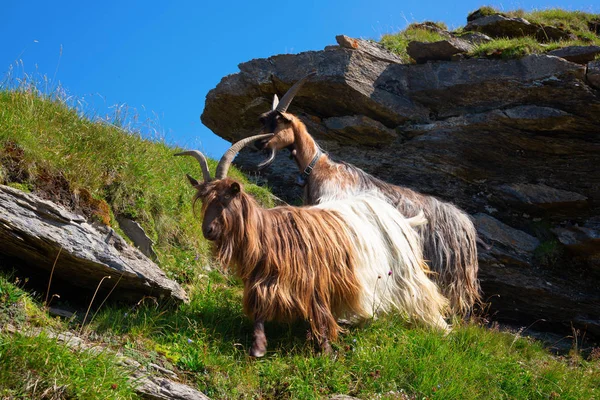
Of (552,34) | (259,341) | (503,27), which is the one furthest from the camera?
(503,27)

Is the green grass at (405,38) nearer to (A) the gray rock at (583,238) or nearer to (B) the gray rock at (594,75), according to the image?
(B) the gray rock at (594,75)

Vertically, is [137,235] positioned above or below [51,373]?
above

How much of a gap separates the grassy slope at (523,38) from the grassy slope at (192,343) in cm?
443

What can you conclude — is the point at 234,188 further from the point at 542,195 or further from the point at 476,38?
the point at 476,38

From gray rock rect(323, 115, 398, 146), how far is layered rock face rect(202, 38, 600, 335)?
2 centimetres

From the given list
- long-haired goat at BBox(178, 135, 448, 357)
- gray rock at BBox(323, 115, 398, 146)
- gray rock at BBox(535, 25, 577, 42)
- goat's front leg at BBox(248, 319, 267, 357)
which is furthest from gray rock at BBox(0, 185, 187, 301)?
gray rock at BBox(535, 25, 577, 42)

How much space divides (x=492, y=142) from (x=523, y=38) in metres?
1.87

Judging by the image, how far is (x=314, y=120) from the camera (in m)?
9.91

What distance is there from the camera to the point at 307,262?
17.8ft

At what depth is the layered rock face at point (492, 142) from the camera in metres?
8.34

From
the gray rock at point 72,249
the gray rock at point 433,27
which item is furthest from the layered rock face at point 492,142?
the gray rock at point 72,249

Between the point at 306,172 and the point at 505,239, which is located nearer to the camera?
the point at 306,172

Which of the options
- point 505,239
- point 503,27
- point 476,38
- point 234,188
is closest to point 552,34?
point 503,27

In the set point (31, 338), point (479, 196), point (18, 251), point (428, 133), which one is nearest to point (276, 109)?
point (428, 133)
